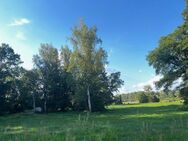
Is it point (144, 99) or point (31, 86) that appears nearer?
point (31, 86)

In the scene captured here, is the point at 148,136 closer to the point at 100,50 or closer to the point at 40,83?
the point at 100,50

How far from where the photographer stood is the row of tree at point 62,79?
50938mm

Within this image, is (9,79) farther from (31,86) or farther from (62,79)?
(62,79)

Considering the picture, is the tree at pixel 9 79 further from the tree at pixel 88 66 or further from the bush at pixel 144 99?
the bush at pixel 144 99

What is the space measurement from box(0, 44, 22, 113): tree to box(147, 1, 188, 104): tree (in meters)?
22.3

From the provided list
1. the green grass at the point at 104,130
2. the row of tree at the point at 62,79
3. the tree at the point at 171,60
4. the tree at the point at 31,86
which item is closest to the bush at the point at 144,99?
the row of tree at the point at 62,79

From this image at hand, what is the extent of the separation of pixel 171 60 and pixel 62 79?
67.0ft

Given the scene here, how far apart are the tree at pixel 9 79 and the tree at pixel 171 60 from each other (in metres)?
22.3

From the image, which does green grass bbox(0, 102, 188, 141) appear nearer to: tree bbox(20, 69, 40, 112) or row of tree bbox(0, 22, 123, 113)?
row of tree bbox(0, 22, 123, 113)

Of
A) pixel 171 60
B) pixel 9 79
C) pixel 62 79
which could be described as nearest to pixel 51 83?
pixel 62 79

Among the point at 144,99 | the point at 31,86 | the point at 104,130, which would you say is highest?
the point at 144,99

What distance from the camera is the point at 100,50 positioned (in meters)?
51.0

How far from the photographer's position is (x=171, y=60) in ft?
155

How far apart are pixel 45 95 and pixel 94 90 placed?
11.1 m
